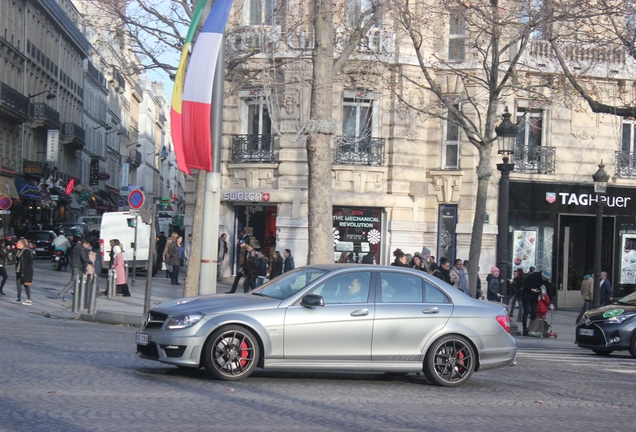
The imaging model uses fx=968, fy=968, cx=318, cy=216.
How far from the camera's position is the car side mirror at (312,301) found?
A: 10.9 meters

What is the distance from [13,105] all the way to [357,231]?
109 ft

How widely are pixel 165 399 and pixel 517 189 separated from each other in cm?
2307

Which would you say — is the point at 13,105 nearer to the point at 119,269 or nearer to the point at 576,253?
the point at 119,269

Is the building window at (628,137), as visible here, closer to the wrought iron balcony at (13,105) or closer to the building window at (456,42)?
the building window at (456,42)

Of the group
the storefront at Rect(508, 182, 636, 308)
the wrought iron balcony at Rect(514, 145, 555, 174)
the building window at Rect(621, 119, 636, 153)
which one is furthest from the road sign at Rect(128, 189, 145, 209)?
the building window at Rect(621, 119, 636, 153)

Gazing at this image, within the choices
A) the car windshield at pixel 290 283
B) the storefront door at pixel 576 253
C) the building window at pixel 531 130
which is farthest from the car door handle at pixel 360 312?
the storefront door at pixel 576 253

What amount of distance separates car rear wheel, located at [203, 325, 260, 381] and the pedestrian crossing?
6.51 meters

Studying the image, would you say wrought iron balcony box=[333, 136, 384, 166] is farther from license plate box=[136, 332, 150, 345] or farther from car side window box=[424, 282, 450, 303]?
license plate box=[136, 332, 150, 345]

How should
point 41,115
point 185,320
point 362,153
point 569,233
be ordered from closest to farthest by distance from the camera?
point 185,320 → point 362,153 → point 569,233 → point 41,115

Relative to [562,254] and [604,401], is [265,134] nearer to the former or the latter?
[562,254]

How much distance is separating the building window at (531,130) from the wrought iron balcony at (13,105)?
33.6 meters

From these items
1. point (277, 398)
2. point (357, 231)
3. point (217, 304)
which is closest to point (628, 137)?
point (357, 231)

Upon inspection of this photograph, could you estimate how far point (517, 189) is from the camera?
102 feet

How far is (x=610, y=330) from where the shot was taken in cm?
1836
